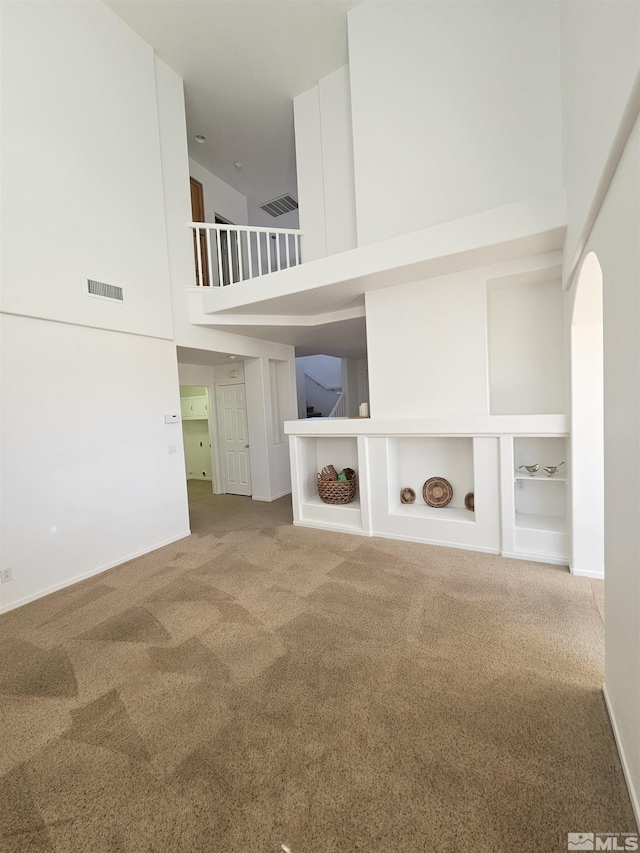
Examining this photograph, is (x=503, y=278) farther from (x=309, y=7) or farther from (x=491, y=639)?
(x=309, y=7)

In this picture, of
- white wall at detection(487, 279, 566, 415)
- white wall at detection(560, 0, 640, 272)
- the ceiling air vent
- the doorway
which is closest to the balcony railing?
the ceiling air vent

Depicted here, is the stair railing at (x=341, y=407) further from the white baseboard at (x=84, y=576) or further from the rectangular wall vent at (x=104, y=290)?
the rectangular wall vent at (x=104, y=290)

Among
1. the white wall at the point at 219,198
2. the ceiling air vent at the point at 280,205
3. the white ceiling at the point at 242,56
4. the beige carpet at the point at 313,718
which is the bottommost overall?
the beige carpet at the point at 313,718

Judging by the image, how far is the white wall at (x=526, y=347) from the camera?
3.71 metres

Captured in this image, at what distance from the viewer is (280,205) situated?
7.65 metres

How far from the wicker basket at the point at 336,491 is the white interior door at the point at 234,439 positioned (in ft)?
7.73

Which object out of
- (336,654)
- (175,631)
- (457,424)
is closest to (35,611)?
(175,631)

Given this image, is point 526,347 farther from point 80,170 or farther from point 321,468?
point 80,170

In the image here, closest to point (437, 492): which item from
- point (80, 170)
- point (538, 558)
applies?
point (538, 558)

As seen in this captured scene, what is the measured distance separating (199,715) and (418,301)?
12.7ft

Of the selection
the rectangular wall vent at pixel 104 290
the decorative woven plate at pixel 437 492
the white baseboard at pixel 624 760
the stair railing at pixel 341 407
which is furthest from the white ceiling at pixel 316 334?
the white baseboard at pixel 624 760

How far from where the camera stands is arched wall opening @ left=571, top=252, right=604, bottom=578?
2.85 m

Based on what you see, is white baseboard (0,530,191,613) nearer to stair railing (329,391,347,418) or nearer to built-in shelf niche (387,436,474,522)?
built-in shelf niche (387,436,474,522)

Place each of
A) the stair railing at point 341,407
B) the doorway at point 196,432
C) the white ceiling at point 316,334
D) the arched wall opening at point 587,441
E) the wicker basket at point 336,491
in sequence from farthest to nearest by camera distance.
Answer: the stair railing at point 341,407 < the doorway at point 196,432 < the white ceiling at point 316,334 < the wicker basket at point 336,491 < the arched wall opening at point 587,441
